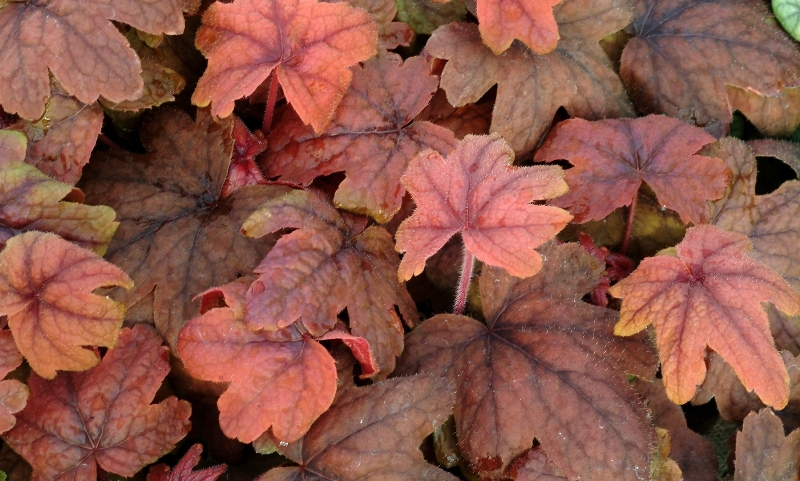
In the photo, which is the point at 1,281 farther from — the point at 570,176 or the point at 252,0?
the point at 570,176

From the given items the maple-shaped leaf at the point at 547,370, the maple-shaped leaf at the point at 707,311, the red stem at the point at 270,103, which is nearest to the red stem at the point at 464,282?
the maple-shaped leaf at the point at 547,370

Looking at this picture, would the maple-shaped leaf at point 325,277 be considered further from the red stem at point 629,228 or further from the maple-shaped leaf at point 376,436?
the red stem at point 629,228

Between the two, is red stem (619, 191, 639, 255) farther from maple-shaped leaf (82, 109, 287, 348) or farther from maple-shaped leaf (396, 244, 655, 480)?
maple-shaped leaf (82, 109, 287, 348)

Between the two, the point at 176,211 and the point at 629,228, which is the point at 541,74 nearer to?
the point at 629,228

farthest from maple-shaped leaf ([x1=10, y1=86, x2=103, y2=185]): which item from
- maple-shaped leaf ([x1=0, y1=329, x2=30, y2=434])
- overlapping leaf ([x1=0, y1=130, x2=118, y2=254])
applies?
maple-shaped leaf ([x1=0, y1=329, x2=30, y2=434])

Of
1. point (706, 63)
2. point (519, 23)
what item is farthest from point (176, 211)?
point (706, 63)

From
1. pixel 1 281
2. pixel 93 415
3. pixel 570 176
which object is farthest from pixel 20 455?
pixel 570 176
